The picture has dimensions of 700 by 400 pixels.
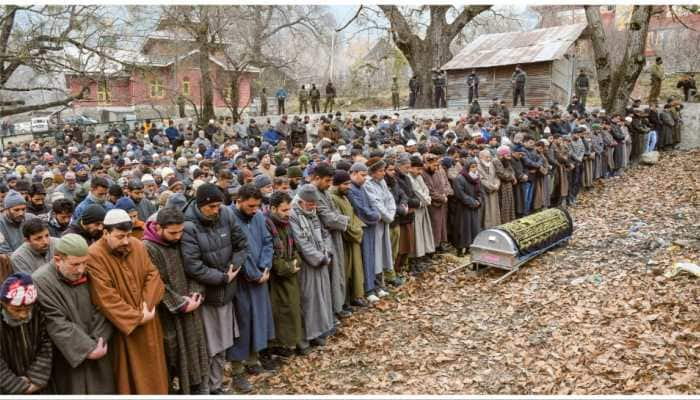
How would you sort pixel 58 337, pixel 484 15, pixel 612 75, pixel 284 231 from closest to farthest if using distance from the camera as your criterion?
pixel 58 337 → pixel 284 231 → pixel 612 75 → pixel 484 15

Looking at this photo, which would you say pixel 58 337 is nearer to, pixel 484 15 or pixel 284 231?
pixel 284 231

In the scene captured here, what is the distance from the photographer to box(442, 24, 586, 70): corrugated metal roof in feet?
74.1

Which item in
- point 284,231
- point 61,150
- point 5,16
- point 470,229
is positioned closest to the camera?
point 284,231

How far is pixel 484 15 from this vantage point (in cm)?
3597

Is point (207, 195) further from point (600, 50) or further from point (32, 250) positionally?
point (600, 50)

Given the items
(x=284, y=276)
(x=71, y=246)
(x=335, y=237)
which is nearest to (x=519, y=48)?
(x=335, y=237)

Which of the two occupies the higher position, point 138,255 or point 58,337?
point 138,255

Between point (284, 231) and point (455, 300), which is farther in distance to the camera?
point (455, 300)

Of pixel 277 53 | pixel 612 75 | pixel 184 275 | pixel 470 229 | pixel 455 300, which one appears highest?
pixel 277 53

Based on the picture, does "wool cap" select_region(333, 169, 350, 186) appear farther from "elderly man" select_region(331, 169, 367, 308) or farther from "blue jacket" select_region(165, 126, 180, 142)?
"blue jacket" select_region(165, 126, 180, 142)

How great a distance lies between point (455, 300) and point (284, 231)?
308cm

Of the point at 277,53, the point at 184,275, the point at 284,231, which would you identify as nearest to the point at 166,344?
the point at 184,275

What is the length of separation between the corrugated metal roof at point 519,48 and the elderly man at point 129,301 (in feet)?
69.3

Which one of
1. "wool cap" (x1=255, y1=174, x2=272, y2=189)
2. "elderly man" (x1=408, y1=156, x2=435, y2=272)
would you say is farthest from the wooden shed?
"wool cap" (x1=255, y1=174, x2=272, y2=189)
